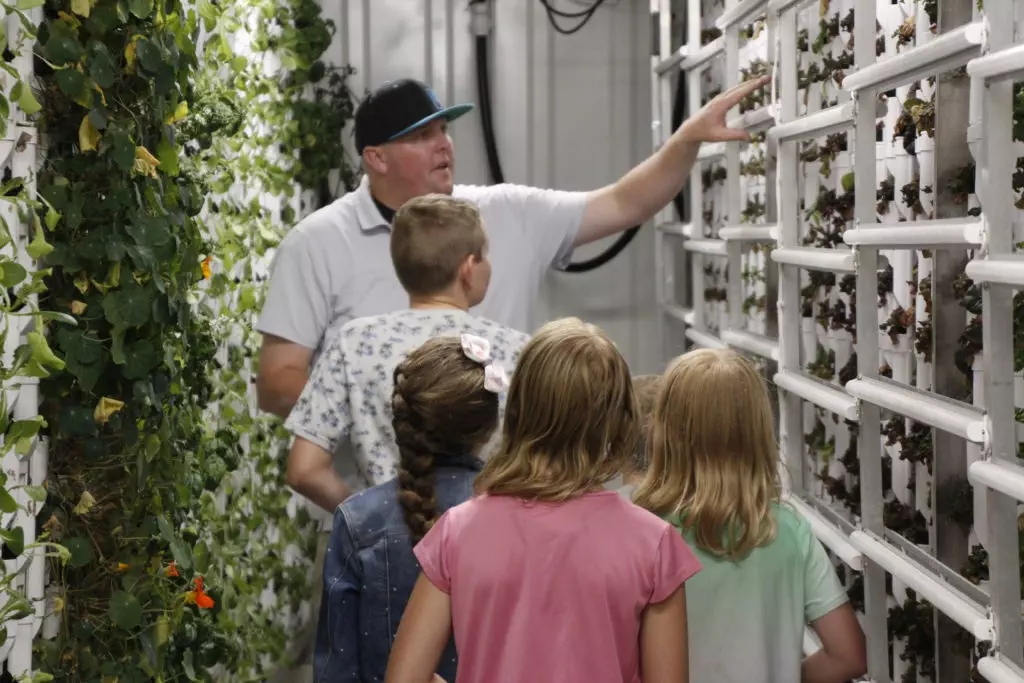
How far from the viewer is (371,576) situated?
2.22 metres

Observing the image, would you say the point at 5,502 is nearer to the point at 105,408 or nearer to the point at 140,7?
the point at 105,408

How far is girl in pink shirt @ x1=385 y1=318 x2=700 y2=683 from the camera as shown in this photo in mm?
1856

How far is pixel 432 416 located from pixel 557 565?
1.31 ft

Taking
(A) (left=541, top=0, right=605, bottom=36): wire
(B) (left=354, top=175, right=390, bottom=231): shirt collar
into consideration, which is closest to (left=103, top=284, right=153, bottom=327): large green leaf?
(B) (left=354, top=175, right=390, bottom=231): shirt collar

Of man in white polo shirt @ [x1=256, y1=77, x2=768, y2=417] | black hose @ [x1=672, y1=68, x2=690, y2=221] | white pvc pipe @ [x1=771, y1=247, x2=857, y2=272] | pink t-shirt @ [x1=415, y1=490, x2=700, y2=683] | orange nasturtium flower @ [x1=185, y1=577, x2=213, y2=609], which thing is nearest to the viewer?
pink t-shirt @ [x1=415, y1=490, x2=700, y2=683]

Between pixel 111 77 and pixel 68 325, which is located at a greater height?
pixel 111 77

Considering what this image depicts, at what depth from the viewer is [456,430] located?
2178mm

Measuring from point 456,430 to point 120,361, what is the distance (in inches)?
21.9

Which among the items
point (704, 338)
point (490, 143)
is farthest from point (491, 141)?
point (704, 338)

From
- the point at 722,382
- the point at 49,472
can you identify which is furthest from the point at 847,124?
the point at 49,472

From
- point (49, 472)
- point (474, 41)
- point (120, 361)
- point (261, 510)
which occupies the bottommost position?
point (261, 510)

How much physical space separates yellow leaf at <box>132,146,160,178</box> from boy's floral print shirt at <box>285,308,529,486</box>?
468 mm

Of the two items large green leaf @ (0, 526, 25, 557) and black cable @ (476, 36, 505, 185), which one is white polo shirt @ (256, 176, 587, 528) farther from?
black cable @ (476, 36, 505, 185)

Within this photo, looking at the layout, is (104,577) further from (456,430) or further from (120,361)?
(456,430)
